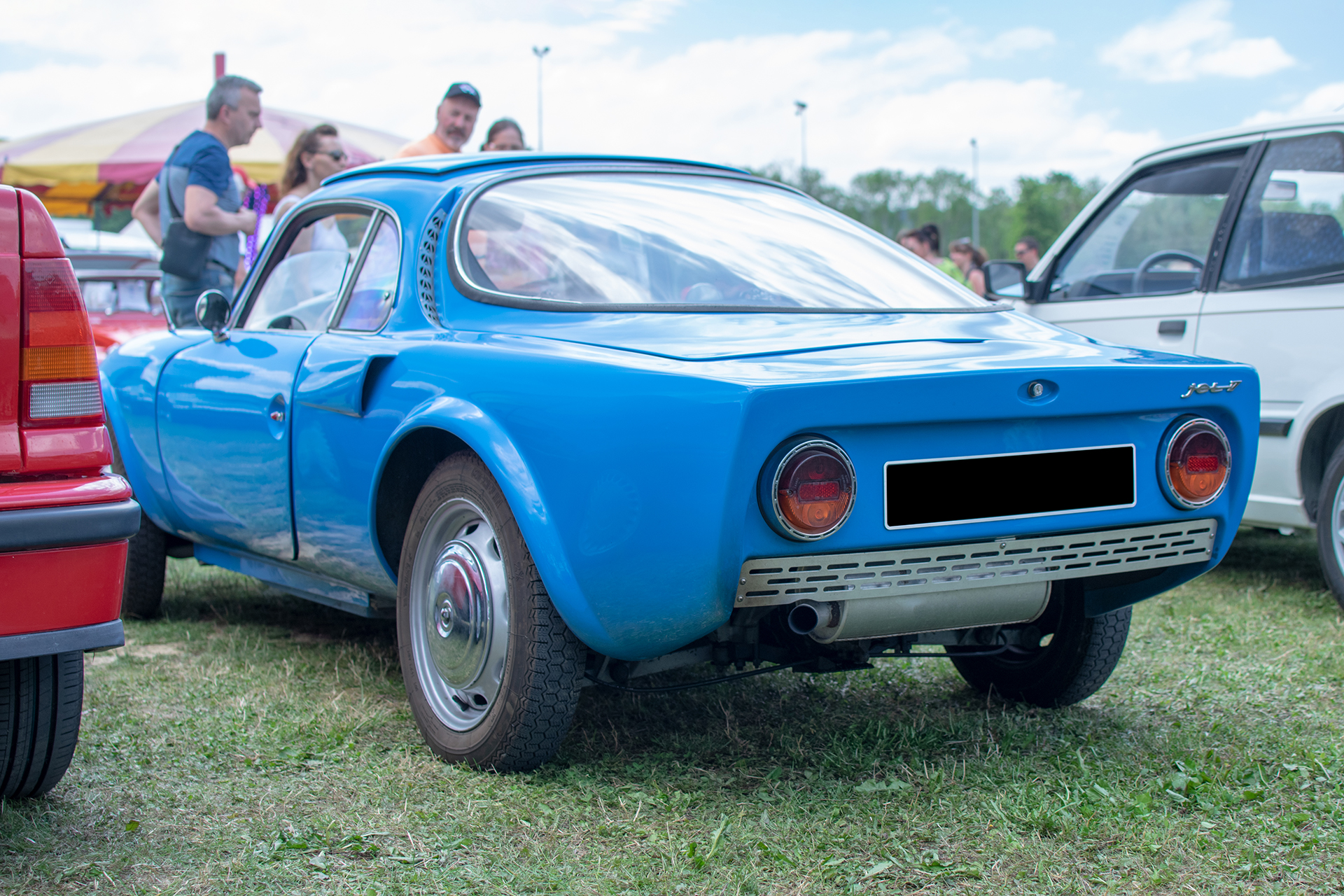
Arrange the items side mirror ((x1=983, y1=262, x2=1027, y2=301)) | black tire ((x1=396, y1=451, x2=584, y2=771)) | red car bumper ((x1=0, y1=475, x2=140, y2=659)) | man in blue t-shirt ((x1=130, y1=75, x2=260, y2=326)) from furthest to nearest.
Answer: man in blue t-shirt ((x1=130, y1=75, x2=260, y2=326)) → side mirror ((x1=983, y1=262, x2=1027, y2=301)) → black tire ((x1=396, y1=451, x2=584, y2=771)) → red car bumper ((x1=0, y1=475, x2=140, y2=659))

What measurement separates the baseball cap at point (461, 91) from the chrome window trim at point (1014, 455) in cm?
492

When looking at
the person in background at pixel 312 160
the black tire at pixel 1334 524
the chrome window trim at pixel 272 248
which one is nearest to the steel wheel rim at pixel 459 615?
A: the chrome window trim at pixel 272 248

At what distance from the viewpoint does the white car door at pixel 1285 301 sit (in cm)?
470

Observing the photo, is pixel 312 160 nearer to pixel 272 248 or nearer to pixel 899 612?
pixel 272 248

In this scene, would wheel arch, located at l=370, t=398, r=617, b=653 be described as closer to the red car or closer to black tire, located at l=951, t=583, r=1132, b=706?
the red car

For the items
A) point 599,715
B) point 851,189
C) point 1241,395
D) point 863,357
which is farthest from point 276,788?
point 851,189

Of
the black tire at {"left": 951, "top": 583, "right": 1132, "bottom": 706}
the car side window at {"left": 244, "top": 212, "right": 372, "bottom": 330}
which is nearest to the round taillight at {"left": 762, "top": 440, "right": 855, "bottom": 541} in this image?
the black tire at {"left": 951, "top": 583, "right": 1132, "bottom": 706}

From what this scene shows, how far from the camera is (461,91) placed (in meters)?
6.74

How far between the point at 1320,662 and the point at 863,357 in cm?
213

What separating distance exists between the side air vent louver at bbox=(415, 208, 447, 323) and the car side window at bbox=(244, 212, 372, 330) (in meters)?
0.55

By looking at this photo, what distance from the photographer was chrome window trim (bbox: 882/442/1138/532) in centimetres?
243

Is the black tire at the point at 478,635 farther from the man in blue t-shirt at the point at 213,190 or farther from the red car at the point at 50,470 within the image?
the man in blue t-shirt at the point at 213,190

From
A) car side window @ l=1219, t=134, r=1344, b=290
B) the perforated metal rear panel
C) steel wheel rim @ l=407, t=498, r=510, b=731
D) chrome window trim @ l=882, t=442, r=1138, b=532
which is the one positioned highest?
car side window @ l=1219, t=134, r=1344, b=290

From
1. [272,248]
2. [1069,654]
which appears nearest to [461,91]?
[272,248]
